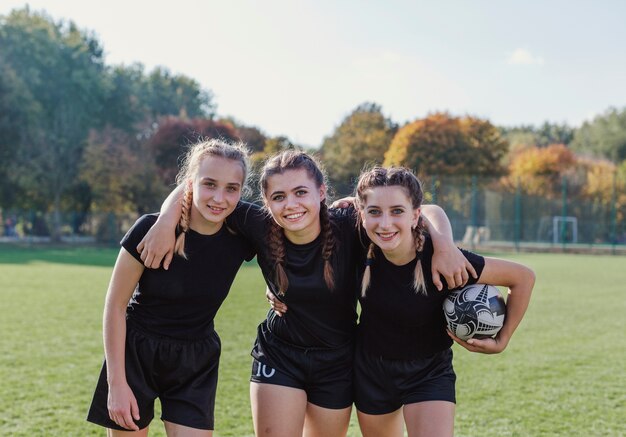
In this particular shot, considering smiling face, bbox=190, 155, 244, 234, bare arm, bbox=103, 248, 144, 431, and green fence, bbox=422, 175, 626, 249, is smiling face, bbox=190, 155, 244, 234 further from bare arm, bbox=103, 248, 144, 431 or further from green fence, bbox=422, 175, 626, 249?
green fence, bbox=422, 175, 626, 249

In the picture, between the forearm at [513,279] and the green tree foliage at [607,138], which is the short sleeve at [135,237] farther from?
the green tree foliage at [607,138]

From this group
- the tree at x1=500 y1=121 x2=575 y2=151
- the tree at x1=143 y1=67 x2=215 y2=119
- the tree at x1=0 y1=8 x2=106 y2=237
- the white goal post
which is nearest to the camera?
the white goal post

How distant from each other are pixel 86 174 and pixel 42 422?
37.4 metres

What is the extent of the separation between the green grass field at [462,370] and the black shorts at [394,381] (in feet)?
5.20

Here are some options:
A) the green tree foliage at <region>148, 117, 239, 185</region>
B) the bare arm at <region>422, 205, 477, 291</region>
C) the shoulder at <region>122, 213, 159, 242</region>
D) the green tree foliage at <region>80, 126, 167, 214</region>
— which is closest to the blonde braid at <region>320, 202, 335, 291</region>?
the bare arm at <region>422, 205, 477, 291</region>

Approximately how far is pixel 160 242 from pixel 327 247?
976 mm

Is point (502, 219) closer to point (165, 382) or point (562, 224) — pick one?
point (562, 224)

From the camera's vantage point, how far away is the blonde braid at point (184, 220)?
368cm

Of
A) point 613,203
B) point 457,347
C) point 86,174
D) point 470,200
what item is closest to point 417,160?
point 470,200

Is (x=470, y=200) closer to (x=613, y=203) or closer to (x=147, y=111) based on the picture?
(x=613, y=203)

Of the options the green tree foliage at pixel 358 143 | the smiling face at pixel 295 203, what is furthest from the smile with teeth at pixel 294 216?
the green tree foliage at pixel 358 143

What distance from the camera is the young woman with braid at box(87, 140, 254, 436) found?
361 cm

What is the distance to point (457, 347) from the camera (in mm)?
8977

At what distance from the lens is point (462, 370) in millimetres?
Answer: 7492
